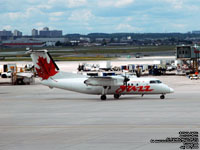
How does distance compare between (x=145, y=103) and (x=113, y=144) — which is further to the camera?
(x=145, y=103)

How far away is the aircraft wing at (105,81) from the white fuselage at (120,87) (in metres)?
0.45

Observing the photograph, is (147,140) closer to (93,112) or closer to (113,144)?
(113,144)

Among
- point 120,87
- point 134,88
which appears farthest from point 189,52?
point 120,87

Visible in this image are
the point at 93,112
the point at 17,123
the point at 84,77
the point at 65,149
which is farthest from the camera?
the point at 84,77

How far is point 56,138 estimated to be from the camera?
92.9 feet

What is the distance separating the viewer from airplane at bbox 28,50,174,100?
51.0 metres

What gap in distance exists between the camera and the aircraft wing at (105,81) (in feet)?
168

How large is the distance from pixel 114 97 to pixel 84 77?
13.5 feet

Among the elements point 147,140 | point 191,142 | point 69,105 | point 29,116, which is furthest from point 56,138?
point 69,105

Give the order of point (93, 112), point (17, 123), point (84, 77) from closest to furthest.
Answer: point (17, 123) → point (93, 112) → point (84, 77)

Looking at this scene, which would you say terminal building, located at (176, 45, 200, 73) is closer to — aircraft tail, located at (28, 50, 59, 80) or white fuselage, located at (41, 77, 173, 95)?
white fuselage, located at (41, 77, 173, 95)

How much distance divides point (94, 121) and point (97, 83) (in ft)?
53.6

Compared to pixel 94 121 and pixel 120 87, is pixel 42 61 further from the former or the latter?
pixel 94 121

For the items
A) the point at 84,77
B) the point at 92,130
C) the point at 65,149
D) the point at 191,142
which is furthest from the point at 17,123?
the point at 84,77
